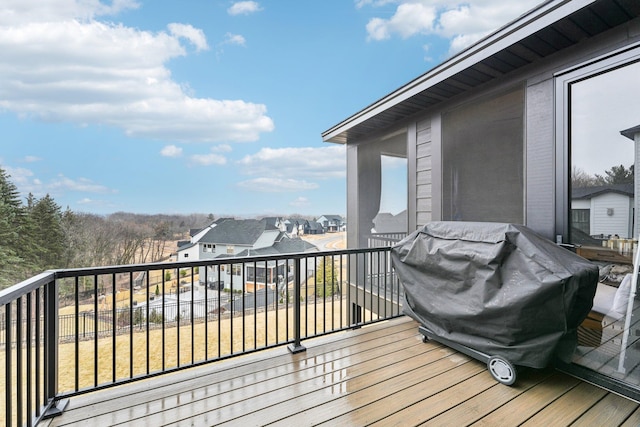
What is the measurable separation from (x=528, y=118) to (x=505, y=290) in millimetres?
1585

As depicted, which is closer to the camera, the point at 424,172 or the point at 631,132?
the point at 631,132

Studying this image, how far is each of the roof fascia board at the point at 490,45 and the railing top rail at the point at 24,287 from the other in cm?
347

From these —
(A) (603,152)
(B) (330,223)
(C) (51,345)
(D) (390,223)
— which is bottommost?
(C) (51,345)

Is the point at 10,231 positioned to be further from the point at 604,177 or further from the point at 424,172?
the point at 604,177

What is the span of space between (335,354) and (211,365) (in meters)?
0.98

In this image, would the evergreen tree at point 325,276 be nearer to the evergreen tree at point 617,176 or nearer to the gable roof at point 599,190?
the gable roof at point 599,190

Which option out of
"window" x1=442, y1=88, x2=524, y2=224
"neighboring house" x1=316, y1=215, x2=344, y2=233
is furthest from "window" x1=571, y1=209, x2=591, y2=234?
"neighboring house" x1=316, y1=215, x2=344, y2=233

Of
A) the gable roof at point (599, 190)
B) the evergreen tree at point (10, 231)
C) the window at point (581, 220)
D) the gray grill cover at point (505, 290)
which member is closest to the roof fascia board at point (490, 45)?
the gable roof at point (599, 190)

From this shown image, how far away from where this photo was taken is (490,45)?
257 centimetres

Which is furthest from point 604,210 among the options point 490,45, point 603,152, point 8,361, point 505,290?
point 8,361

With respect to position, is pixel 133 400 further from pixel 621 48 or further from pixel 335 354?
pixel 621 48

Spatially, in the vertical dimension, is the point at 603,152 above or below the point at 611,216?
above

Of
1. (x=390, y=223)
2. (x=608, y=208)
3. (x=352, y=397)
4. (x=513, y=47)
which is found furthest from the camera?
(x=390, y=223)

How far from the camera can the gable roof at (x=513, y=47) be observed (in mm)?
2025
